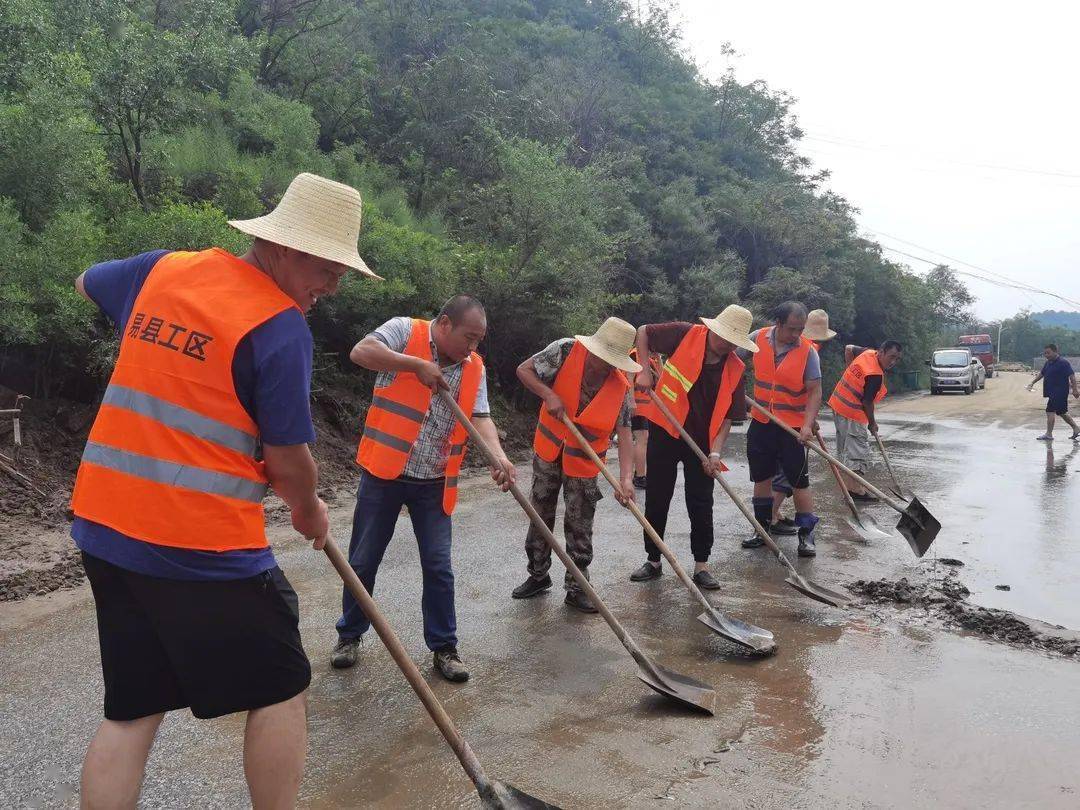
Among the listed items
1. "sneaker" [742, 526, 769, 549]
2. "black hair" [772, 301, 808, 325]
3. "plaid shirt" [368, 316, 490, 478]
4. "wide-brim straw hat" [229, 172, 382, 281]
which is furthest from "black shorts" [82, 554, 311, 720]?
"black hair" [772, 301, 808, 325]

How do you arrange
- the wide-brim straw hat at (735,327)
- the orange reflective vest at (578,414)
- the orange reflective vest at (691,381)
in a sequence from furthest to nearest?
the orange reflective vest at (691,381)
the wide-brim straw hat at (735,327)
the orange reflective vest at (578,414)

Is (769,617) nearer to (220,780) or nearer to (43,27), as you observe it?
(220,780)

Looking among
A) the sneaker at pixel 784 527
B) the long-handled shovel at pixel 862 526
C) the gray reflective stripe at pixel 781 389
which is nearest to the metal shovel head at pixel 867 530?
the long-handled shovel at pixel 862 526

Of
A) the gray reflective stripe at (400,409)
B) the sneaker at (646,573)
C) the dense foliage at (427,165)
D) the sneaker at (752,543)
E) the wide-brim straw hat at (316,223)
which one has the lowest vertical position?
the sneaker at (752,543)

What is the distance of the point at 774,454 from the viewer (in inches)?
250

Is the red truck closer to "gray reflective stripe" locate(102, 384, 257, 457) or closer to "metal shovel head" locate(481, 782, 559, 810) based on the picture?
"metal shovel head" locate(481, 782, 559, 810)

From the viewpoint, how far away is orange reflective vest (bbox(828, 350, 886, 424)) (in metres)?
8.05

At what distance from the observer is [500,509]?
23.6 ft

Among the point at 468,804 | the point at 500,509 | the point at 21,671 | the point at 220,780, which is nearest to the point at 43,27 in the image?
the point at 500,509

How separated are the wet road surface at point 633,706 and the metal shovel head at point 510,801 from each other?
0.38m

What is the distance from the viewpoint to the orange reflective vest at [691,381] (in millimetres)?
5230

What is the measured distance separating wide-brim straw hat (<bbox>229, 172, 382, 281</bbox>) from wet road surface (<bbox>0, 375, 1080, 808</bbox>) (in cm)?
175

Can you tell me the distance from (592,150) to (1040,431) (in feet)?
42.7

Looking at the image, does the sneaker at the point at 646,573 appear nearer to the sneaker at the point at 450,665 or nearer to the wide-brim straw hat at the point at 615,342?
the wide-brim straw hat at the point at 615,342
